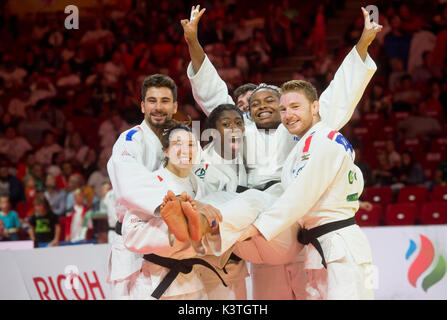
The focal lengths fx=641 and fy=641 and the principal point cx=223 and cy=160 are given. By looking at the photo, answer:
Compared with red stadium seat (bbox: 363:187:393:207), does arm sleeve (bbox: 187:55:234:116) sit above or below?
above

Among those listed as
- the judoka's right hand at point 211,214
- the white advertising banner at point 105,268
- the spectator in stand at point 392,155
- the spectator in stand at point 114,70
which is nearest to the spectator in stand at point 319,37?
the spectator in stand at point 392,155

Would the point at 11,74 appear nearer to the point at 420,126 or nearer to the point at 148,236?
the point at 420,126

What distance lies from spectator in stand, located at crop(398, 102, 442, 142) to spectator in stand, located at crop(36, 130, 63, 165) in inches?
246

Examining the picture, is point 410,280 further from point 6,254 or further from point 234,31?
point 234,31

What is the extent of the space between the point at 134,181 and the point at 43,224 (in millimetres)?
6099

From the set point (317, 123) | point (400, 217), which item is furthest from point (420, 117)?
point (317, 123)

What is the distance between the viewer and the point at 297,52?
12961mm

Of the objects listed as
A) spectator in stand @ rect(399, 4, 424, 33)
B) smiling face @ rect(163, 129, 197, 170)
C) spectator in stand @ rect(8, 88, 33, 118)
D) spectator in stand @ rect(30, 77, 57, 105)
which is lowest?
smiling face @ rect(163, 129, 197, 170)

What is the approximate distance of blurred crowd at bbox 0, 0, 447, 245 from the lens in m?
10.0

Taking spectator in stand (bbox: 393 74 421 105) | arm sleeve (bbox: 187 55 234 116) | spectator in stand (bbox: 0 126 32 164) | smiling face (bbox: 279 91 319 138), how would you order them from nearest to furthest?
1. smiling face (bbox: 279 91 319 138)
2. arm sleeve (bbox: 187 55 234 116)
3. spectator in stand (bbox: 393 74 421 105)
4. spectator in stand (bbox: 0 126 32 164)

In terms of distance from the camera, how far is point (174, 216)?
3.68m

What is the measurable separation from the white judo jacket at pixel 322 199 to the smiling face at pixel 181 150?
60 cm

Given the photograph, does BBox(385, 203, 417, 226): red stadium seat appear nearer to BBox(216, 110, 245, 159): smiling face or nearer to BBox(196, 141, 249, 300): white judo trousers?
BBox(196, 141, 249, 300): white judo trousers

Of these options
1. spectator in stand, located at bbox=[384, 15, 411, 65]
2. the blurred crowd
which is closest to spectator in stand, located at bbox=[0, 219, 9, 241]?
the blurred crowd
